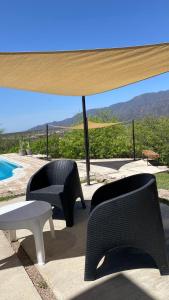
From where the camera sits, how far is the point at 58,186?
4.93 meters

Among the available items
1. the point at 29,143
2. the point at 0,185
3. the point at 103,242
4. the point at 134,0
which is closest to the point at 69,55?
the point at 103,242

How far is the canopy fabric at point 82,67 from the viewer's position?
11.8ft

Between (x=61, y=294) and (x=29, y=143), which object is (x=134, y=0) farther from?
(x=61, y=294)

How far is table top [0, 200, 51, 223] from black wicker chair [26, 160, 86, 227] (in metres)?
0.69

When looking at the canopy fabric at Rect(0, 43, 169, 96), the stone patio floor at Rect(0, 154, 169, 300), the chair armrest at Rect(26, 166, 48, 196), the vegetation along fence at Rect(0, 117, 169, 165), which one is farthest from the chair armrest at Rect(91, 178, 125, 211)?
the vegetation along fence at Rect(0, 117, 169, 165)

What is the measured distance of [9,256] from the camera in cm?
351

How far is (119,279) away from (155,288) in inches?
13.6

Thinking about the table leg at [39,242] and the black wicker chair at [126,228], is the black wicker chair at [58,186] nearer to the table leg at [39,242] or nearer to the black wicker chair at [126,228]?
the table leg at [39,242]

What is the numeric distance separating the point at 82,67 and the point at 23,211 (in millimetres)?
2154

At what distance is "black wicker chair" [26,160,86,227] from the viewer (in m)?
4.39

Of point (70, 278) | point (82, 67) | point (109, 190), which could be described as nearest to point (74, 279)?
point (70, 278)

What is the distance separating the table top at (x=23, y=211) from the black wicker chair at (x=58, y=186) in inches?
27.0

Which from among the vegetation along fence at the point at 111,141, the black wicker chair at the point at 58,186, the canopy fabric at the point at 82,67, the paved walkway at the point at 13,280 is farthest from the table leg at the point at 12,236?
the vegetation along fence at the point at 111,141

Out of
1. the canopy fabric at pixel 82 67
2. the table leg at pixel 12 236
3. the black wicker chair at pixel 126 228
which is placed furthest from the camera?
the table leg at pixel 12 236
